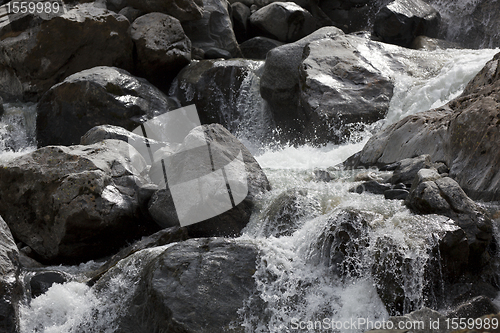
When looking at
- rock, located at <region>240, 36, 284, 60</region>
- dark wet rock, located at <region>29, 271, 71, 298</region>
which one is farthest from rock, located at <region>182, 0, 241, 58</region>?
dark wet rock, located at <region>29, 271, 71, 298</region>

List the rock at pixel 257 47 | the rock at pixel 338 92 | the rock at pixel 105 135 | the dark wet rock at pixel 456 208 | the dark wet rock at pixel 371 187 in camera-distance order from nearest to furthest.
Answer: the dark wet rock at pixel 456 208, the dark wet rock at pixel 371 187, the rock at pixel 105 135, the rock at pixel 338 92, the rock at pixel 257 47

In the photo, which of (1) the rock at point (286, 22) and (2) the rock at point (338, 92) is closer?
(2) the rock at point (338, 92)

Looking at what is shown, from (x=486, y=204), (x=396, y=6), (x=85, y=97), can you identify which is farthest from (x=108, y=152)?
(x=396, y=6)

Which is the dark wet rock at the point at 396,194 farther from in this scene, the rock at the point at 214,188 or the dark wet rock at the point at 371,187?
the rock at the point at 214,188

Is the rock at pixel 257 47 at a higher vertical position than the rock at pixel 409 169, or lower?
lower

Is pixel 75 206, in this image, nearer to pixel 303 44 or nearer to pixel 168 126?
pixel 168 126

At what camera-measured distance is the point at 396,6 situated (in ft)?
38.9

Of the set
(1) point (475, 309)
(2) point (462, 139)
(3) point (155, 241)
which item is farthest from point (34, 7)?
(1) point (475, 309)

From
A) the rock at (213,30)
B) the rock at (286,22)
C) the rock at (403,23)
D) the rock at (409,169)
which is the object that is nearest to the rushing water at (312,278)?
the rock at (409,169)

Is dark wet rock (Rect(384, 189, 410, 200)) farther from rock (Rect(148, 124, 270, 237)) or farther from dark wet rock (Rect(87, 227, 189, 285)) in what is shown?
dark wet rock (Rect(87, 227, 189, 285))

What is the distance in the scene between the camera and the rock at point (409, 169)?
17.3ft

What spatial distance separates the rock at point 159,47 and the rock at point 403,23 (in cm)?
455

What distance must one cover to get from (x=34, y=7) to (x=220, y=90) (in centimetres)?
413

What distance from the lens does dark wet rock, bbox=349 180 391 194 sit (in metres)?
5.34
